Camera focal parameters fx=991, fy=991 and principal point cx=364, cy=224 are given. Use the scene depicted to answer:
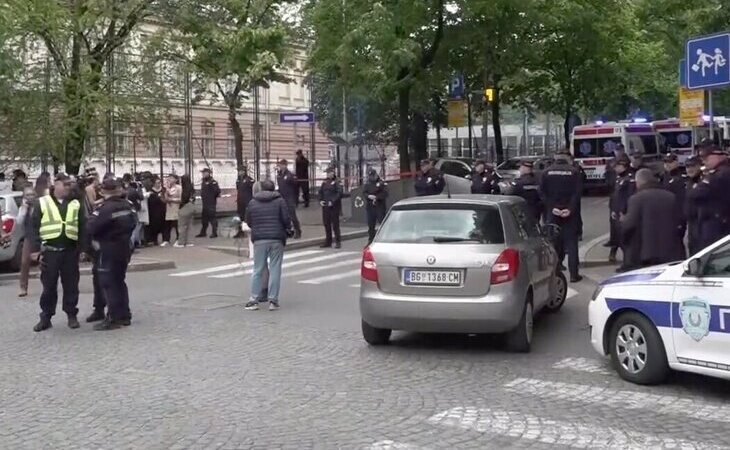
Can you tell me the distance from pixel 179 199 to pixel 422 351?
13031 mm

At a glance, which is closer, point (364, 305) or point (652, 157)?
point (364, 305)

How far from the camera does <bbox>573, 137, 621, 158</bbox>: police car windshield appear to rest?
119 feet

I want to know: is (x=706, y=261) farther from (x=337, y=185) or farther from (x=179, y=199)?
(x=179, y=199)

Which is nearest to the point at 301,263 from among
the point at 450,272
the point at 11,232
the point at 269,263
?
the point at 11,232

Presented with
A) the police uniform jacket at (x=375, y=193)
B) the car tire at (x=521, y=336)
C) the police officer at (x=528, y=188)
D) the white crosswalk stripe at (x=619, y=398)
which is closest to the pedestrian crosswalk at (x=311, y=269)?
the police uniform jacket at (x=375, y=193)

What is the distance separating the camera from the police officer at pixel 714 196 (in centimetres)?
1131

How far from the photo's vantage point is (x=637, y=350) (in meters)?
8.20

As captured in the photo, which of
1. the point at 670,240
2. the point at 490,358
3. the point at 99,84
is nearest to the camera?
the point at 490,358

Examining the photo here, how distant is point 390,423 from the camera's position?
7.05 m

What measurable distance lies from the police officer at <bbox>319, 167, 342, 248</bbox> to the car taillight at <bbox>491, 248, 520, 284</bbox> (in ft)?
38.1

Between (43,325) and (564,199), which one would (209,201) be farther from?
(43,325)

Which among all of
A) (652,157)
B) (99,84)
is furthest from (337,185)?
(652,157)

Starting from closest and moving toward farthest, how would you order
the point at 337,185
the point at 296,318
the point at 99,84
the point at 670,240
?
1. the point at 670,240
2. the point at 296,318
3. the point at 337,185
4. the point at 99,84

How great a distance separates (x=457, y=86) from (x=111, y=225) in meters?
24.9
